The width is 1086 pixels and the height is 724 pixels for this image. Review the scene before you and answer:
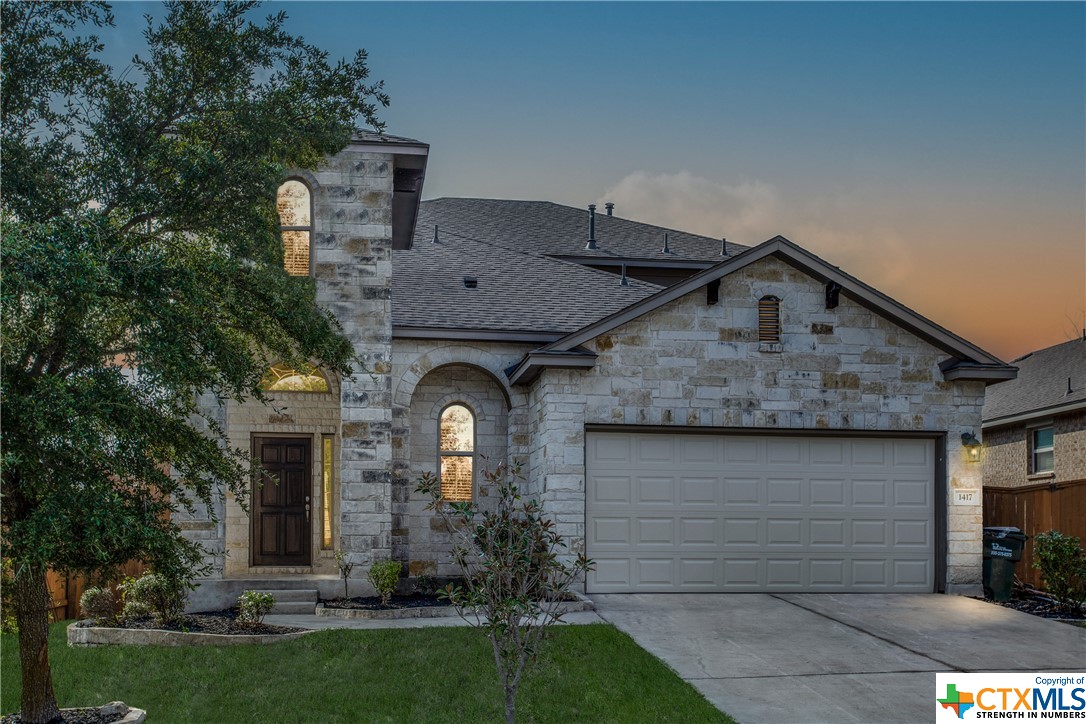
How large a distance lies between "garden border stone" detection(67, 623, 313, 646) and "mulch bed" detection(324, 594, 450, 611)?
205cm

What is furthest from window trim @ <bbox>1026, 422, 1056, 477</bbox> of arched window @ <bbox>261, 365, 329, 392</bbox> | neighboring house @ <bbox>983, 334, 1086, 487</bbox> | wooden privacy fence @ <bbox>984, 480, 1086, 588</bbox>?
arched window @ <bbox>261, 365, 329, 392</bbox>

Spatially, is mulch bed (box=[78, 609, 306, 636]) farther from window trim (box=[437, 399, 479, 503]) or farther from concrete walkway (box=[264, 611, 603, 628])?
window trim (box=[437, 399, 479, 503])

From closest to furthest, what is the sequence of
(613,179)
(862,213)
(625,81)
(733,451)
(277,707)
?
(277,707) → (733,451) → (625,81) → (862,213) → (613,179)

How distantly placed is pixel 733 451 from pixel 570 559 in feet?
9.63

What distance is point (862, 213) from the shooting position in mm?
19812

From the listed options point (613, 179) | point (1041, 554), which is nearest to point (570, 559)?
point (1041, 554)

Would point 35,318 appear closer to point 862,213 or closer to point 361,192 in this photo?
point 361,192

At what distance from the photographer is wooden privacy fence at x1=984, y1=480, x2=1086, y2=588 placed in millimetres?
15609

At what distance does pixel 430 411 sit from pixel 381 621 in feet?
15.3

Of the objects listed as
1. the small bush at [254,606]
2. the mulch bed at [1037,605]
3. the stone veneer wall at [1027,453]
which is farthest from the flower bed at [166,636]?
the stone veneer wall at [1027,453]

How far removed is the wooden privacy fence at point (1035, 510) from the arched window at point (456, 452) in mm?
8377

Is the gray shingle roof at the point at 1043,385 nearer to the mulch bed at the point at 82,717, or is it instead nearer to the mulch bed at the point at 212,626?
the mulch bed at the point at 212,626

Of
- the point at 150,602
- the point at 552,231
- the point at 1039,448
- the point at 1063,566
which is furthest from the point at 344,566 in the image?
the point at 1039,448

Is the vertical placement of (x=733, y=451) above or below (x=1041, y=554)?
above
